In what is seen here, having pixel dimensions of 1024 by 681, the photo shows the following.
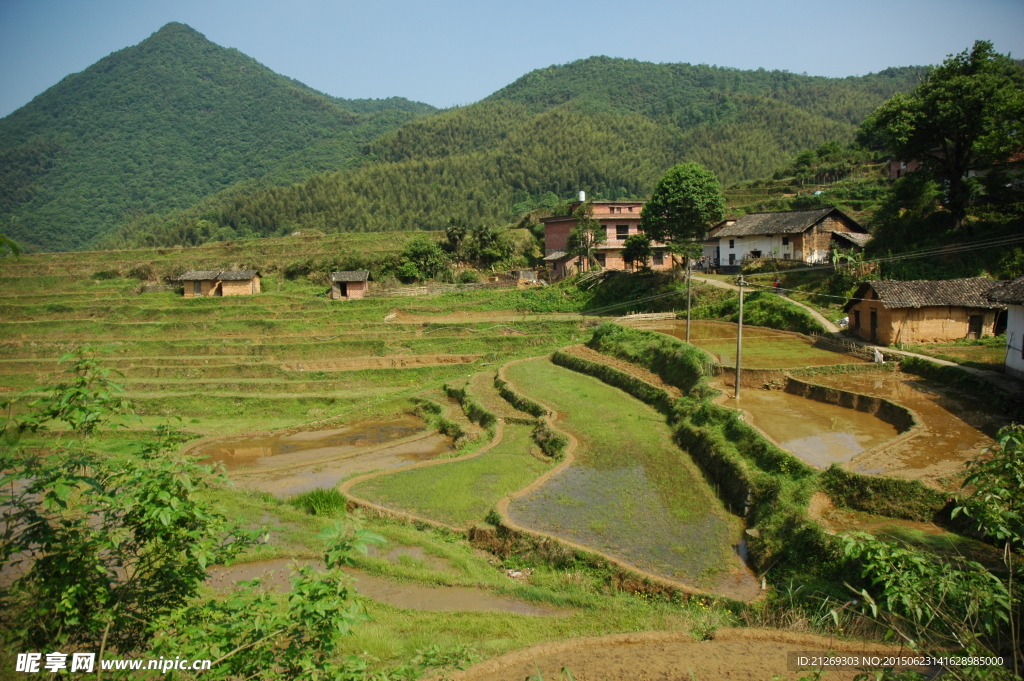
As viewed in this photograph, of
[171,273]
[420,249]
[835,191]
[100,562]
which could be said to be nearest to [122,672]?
[100,562]

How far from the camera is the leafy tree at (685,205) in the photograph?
38.8 metres

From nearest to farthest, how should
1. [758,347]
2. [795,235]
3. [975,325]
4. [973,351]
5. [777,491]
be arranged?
[777,491]
[973,351]
[975,325]
[758,347]
[795,235]

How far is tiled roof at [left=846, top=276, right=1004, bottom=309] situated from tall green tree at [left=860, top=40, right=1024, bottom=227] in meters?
8.01

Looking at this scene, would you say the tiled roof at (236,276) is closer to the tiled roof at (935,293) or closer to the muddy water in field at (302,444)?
the muddy water in field at (302,444)

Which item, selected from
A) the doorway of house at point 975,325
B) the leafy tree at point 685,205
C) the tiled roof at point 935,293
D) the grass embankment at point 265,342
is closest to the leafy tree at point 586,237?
the grass embankment at point 265,342

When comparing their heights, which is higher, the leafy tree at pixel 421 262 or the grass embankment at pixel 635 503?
the leafy tree at pixel 421 262

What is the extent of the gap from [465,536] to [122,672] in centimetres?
989

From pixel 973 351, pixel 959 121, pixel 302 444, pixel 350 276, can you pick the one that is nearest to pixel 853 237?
pixel 959 121

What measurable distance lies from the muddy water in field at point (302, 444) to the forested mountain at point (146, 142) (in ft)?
319

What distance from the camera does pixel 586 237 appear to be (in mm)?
49938

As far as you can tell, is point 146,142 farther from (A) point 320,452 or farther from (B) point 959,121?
(B) point 959,121

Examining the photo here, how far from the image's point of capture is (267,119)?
175 meters

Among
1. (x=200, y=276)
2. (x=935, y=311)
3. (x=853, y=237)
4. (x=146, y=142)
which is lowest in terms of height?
(x=935, y=311)

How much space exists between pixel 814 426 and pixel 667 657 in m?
10.8
